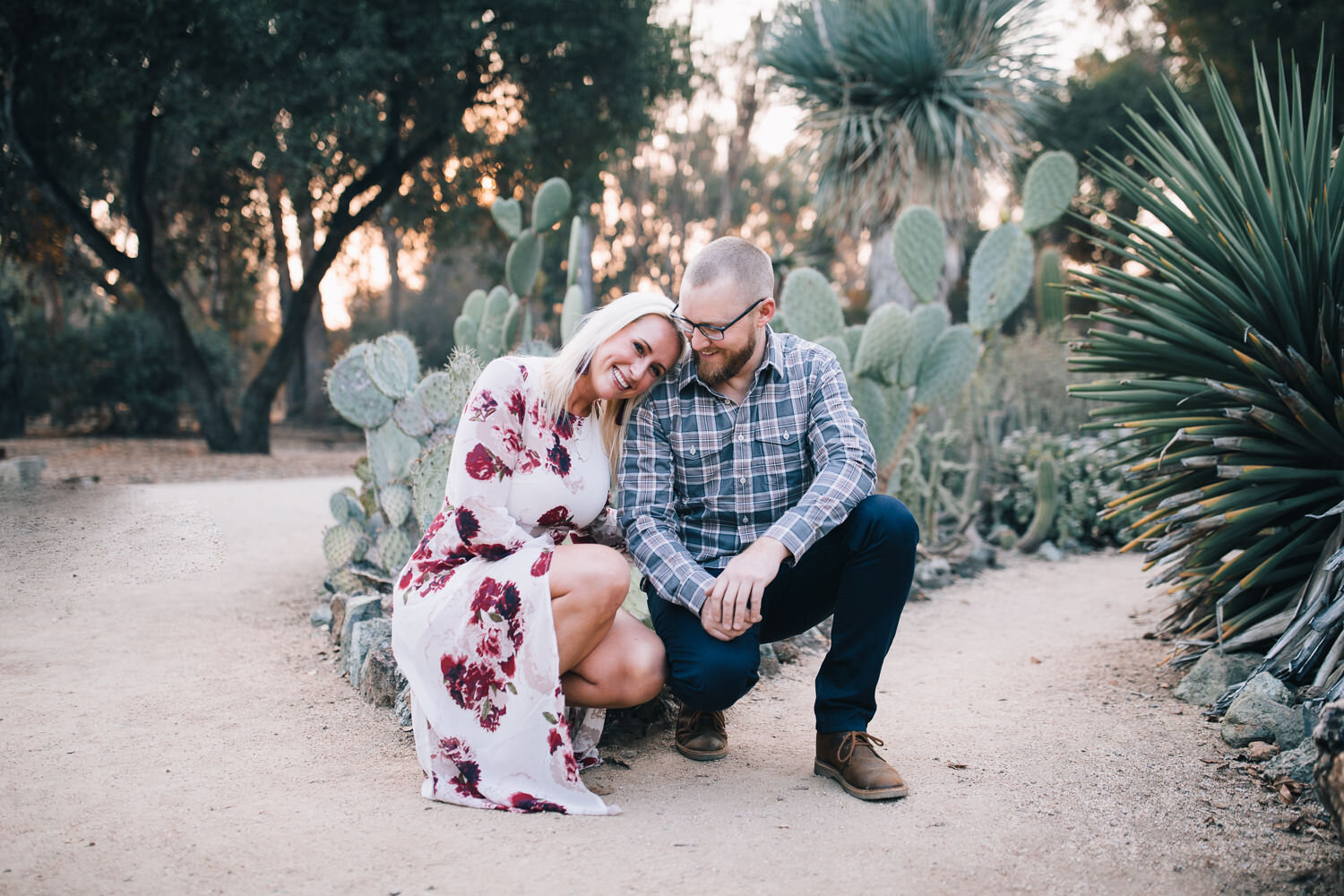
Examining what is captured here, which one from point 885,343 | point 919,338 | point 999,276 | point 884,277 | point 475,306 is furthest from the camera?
point 884,277

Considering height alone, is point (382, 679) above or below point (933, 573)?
above

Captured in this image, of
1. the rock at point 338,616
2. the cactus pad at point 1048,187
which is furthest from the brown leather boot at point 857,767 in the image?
the cactus pad at point 1048,187

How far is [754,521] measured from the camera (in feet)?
7.97

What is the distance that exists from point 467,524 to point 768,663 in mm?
1593

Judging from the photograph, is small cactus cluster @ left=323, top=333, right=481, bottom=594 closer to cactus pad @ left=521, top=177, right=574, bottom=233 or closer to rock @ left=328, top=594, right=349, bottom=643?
rock @ left=328, top=594, right=349, bottom=643

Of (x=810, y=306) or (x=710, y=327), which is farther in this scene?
(x=810, y=306)

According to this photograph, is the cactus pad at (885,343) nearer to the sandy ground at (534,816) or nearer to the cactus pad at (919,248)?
the cactus pad at (919,248)

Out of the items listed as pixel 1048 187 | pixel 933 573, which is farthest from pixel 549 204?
pixel 933 573

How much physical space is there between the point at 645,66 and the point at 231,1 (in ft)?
15.7

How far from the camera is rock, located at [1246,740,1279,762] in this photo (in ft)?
7.83

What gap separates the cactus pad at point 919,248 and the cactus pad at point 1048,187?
594 mm

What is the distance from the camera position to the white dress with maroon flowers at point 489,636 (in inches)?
82.7

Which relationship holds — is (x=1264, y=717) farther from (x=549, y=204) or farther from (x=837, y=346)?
(x=549, y=204)

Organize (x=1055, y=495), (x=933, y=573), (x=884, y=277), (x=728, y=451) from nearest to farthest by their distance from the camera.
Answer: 1. (x=728, y=451)
2. (x=933, y=573)
3. (x=1055, y=495)
4. (x=884, y=277)
